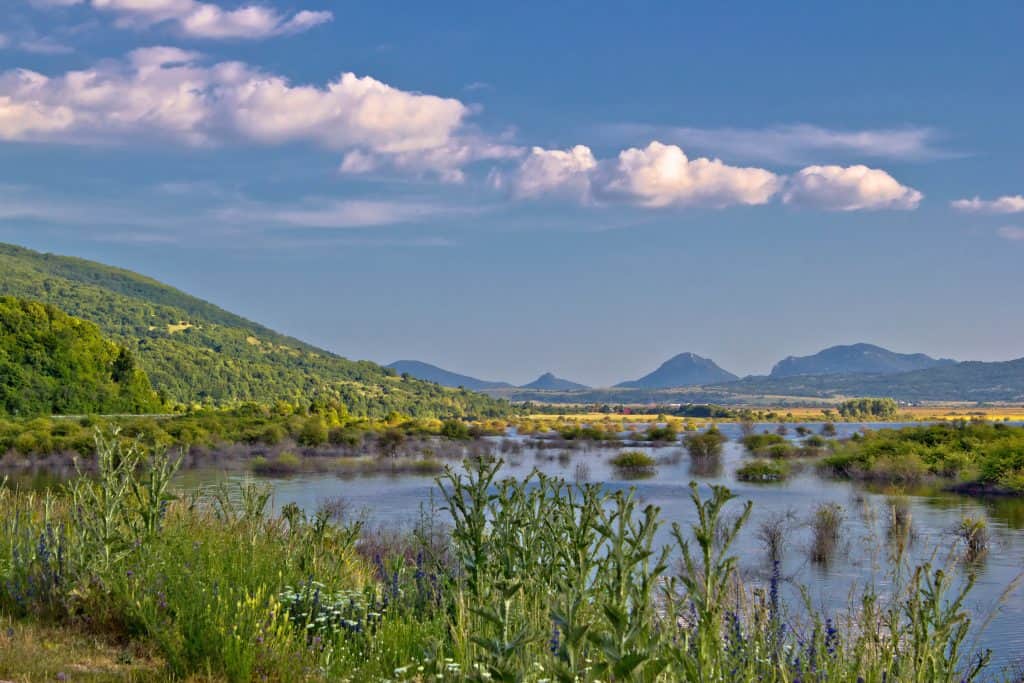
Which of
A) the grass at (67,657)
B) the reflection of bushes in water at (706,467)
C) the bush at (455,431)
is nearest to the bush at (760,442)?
the reflection of bushes in water at (706,467)

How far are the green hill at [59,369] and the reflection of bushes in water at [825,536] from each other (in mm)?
44799

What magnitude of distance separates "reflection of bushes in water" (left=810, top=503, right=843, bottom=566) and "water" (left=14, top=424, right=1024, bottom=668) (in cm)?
18

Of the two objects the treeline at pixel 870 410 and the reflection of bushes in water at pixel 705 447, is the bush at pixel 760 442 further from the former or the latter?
the treeline at pixel 870 410

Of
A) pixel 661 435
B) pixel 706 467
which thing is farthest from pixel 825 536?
pixel 661 435

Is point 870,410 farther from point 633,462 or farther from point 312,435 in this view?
point 312,435

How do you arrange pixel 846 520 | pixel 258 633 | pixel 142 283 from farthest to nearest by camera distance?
1. pixel 142 283
2. pixel 846 520
3. pixel 258 633

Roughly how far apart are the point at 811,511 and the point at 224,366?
84.5m

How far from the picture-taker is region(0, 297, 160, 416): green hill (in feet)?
172

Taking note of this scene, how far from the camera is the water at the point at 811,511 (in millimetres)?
12484

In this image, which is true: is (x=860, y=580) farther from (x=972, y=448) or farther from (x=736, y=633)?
(x=972, y=448)

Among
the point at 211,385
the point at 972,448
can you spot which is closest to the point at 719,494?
the point at 972,448

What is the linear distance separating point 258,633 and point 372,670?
2.34 feet

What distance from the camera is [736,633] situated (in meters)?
5.99

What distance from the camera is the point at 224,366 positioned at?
98.0 m
